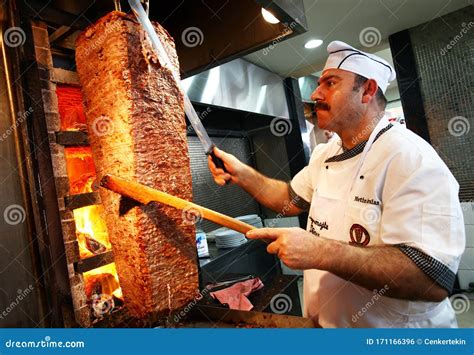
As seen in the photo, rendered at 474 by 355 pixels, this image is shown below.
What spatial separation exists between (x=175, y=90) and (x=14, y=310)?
1.31m

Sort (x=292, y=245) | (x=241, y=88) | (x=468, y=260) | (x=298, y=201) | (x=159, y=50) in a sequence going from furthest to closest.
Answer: (x=468, y=260), (x=241, y=88), (x=298, y=201), (x=159, y=50), (x=292, y=245)

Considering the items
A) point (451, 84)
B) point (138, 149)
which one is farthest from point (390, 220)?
point (451, 84)

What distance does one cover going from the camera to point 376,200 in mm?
1564

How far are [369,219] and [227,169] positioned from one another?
998 millimetres

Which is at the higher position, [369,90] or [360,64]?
[360,64]

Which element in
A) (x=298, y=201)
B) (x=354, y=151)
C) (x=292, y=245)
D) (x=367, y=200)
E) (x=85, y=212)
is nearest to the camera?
(x=292, y=245)

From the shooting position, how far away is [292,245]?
1.22 metres

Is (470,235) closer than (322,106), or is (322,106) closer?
(322,106)

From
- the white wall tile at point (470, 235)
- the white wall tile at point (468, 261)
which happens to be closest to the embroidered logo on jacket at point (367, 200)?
the white wall tile at point (470, 235)

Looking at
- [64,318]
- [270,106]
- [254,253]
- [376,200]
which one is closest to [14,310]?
[64,318]

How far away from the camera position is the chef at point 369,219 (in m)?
1.29

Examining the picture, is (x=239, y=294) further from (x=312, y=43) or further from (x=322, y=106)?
(x=312, y=43)

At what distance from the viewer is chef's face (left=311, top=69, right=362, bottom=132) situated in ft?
6.08

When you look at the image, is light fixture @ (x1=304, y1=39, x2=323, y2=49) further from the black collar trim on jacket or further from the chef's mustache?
the black collar trim on jacket
